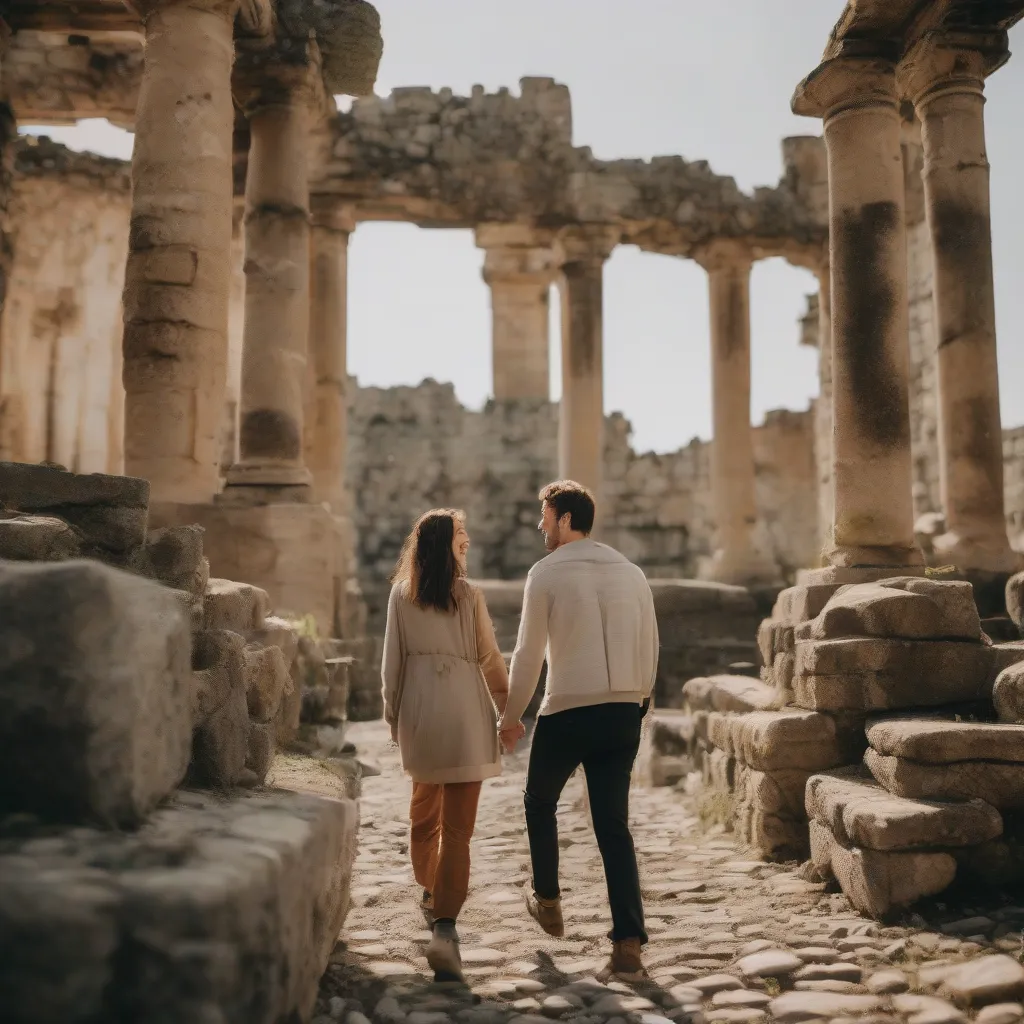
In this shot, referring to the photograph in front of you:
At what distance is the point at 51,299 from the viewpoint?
16.1m

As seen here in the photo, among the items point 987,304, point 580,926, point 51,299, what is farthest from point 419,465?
point 580,926

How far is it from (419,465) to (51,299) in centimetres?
614

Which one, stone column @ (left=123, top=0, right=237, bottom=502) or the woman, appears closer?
the woman

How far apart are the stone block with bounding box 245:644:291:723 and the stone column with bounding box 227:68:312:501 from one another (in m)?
5.74

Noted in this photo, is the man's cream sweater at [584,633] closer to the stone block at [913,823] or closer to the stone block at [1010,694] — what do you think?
the stone block at [913,823]

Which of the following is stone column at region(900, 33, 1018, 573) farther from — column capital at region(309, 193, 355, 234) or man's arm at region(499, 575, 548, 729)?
column capital at region(309, 193, 355, 234)

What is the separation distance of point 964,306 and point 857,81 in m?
2.20

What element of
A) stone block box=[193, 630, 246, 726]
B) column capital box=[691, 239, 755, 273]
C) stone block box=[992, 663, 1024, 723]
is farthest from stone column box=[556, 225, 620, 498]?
stone block box=[193, 630, 246, 726]

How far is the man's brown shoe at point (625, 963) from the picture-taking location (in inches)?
150

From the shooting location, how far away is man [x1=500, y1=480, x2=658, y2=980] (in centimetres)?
401

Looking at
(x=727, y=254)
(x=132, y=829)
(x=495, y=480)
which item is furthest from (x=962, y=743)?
(x=495, y=480)

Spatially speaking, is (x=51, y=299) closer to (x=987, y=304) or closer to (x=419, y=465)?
(x=419, y=465)

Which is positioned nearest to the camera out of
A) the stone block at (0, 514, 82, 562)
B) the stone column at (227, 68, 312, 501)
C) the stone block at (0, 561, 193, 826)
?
the stone block at (0, 561, 193, 826)

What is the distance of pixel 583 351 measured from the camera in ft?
48.3
